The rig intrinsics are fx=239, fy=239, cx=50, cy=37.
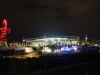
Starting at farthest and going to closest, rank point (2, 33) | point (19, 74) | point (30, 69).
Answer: point (2, 33), point (30, 69), point (19, 74)

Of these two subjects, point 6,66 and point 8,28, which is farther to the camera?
point 8,28

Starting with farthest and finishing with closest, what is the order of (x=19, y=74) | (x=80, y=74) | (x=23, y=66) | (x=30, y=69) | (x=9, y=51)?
(x=9, y=51) < (x=23, y=66) < (x=30, y=69) < (x=19, y=74) < (x=80, y=74)

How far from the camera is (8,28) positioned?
479 feet

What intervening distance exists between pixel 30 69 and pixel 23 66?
3643mm

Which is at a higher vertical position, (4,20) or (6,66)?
(4,20)

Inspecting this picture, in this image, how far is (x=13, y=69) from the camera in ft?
133

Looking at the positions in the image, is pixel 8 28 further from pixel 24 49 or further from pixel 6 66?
pixel 6 66

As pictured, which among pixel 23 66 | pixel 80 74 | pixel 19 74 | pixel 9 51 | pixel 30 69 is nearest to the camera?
pixel 80 74

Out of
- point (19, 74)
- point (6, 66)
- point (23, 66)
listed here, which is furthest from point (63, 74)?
point (6, 66)

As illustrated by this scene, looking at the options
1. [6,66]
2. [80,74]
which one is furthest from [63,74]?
[6,66]

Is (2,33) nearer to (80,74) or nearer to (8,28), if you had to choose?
(8,28)

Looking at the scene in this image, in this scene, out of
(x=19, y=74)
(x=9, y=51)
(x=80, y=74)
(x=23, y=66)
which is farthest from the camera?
(x=9, y=51)

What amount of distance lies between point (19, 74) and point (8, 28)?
4328 inches

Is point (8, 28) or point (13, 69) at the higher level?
point (8, 28)
